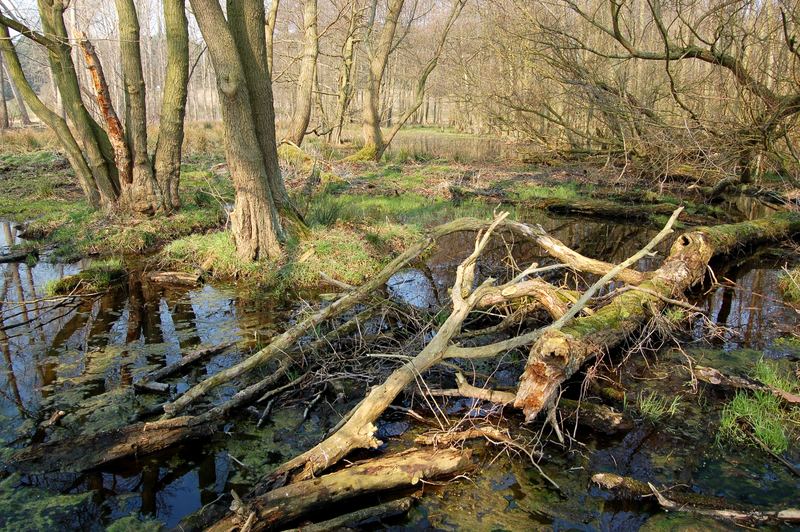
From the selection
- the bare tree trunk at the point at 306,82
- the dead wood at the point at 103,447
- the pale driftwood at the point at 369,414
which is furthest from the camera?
the bare tree trunk at the point at 306,82

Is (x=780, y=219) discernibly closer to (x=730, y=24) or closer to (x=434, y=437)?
(x=730, y=24)

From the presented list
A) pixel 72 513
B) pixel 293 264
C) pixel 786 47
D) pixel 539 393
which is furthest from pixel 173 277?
pixel 786 47

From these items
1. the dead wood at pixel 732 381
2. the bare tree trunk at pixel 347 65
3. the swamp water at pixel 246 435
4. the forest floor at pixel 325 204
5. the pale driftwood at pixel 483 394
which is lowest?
the swamp water at pixel 246 435

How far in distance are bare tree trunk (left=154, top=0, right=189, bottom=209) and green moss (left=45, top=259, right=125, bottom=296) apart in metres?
2.52

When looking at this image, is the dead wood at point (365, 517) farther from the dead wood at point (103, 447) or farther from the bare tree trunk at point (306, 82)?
the bare tree trunk at point (306, 82)

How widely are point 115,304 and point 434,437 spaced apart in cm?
519

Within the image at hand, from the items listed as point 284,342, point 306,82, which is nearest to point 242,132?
point 284,342

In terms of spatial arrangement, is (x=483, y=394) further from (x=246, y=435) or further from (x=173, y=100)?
(x=173, y=100)

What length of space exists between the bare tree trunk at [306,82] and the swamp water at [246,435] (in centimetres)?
1020

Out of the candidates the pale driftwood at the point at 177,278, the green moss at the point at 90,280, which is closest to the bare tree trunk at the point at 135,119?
the green moss at the point at 90,280

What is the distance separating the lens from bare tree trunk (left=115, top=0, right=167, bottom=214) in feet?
31.7

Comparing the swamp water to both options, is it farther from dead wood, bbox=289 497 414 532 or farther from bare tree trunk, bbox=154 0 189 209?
bare tree trunk, bbox=154 0 189 209

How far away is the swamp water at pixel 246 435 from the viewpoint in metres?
3.50

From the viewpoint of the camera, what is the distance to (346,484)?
136 inches
